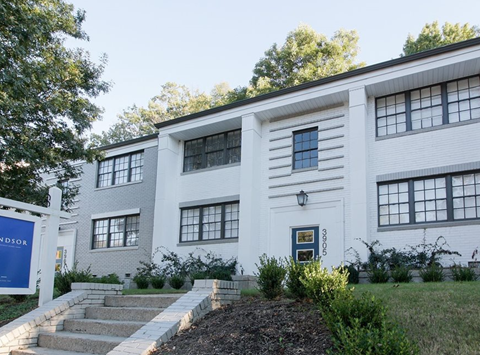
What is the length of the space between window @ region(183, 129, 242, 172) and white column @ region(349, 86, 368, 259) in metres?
5.37

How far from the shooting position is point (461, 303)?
8.94 meters

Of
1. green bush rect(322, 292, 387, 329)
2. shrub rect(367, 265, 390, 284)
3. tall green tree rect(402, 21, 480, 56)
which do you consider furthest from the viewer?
tall green tree rect(402, 21, 480, 56)

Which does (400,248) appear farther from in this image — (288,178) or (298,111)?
(298,111)

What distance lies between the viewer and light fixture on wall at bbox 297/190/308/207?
1802cm

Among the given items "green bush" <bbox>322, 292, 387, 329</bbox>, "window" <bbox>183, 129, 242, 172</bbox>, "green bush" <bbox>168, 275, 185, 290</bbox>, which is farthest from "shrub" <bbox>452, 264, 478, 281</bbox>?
"window" <bbox>183, 129, 242, 172</bbox>

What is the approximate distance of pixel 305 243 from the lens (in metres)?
18.1

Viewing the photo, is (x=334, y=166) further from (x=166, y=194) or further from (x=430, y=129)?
(x=166, y=194)

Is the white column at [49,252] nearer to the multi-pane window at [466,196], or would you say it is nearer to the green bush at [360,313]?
the green bush at [360,313]

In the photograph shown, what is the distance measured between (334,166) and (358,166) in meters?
1.18

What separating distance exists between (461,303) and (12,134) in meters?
11.6

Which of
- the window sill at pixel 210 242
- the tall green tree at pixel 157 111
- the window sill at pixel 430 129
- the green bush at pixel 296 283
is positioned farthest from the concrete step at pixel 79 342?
the tall green tree at pixel 157 111

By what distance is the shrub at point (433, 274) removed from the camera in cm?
1369

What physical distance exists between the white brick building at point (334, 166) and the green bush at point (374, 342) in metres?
9.54

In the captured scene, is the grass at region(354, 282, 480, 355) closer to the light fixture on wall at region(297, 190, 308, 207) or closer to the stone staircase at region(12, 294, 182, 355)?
the stone staircase at region(12, 294, 182, 355)
